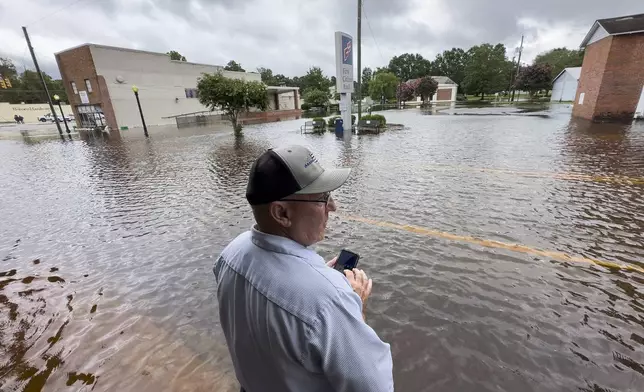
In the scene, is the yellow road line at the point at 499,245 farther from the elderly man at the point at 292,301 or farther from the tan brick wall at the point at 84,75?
the tan brick wall at the point at 84,75

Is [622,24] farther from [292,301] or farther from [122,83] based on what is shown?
[122,83]

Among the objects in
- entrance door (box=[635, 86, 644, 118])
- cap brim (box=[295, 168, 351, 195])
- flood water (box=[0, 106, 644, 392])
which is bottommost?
flood water (box=[0, 106, 644, 392])

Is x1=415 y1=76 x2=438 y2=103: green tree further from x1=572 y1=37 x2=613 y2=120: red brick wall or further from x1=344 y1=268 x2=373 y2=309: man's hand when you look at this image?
x1=344 y1=268 x2=373 y2=309: man's hand

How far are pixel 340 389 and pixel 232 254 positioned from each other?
2.04 feet

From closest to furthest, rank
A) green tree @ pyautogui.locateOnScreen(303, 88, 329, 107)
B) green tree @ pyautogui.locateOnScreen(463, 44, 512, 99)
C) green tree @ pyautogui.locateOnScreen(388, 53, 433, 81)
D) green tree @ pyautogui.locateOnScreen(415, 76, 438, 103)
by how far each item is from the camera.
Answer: green tree @ pyautogui.locateOnScreen(303, 88, 329, 107)
green tree @ pyautogui.locateOnScreen(415, 76, 438, 103)
green tree @ pyautogui.locateOnScreen(463, 44, 512, 99)
green tree @ pyautogui.locateOnScreen(388, 53, 433, 81)

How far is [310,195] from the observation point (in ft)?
3.85

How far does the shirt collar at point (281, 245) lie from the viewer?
3.57ft

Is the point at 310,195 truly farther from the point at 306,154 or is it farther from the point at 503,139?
the point at 503,139

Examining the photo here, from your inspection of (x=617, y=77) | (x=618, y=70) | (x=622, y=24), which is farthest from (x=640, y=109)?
(x=622, y=24)

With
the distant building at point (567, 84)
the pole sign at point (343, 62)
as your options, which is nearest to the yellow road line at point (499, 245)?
the pole sign at point (343, 62)

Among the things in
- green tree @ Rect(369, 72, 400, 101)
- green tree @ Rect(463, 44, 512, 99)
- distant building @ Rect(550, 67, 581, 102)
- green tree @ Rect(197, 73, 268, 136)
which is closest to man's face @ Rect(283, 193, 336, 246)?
green tree @ Rect(197, 73, 268, 136)

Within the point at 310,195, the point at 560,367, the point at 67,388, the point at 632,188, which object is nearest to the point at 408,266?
the point at 560,367

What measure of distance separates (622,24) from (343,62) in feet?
57.5

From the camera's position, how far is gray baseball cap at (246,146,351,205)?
108cm
